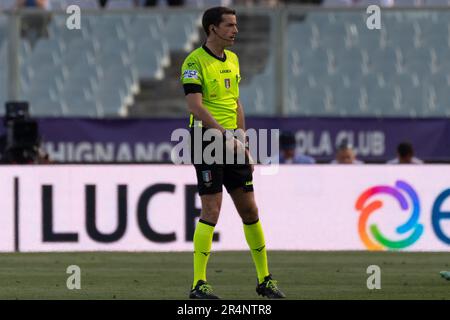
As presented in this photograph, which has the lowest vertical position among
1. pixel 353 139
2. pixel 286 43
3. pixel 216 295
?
pixel 216 295

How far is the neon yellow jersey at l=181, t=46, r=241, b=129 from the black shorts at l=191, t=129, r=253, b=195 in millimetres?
335

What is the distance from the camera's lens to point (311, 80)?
864 inches

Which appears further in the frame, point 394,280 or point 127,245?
→ point 127,245

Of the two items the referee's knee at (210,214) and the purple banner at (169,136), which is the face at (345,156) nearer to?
the purple banner at (169,136)

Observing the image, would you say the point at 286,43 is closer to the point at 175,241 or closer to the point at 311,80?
the point at 311,80

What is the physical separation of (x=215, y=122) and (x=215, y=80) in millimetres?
416

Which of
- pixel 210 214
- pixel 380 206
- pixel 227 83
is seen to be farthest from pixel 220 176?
pixel 380 206

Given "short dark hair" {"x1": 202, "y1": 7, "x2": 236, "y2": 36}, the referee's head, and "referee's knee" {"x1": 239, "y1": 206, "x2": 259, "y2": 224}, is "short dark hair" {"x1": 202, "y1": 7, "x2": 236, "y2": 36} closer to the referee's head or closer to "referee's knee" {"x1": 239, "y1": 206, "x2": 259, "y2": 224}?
the referee's head

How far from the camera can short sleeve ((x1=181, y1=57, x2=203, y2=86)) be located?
10609mm

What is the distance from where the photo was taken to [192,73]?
10602 mm

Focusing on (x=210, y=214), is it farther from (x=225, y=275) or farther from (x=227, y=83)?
(x=225, y=275)
